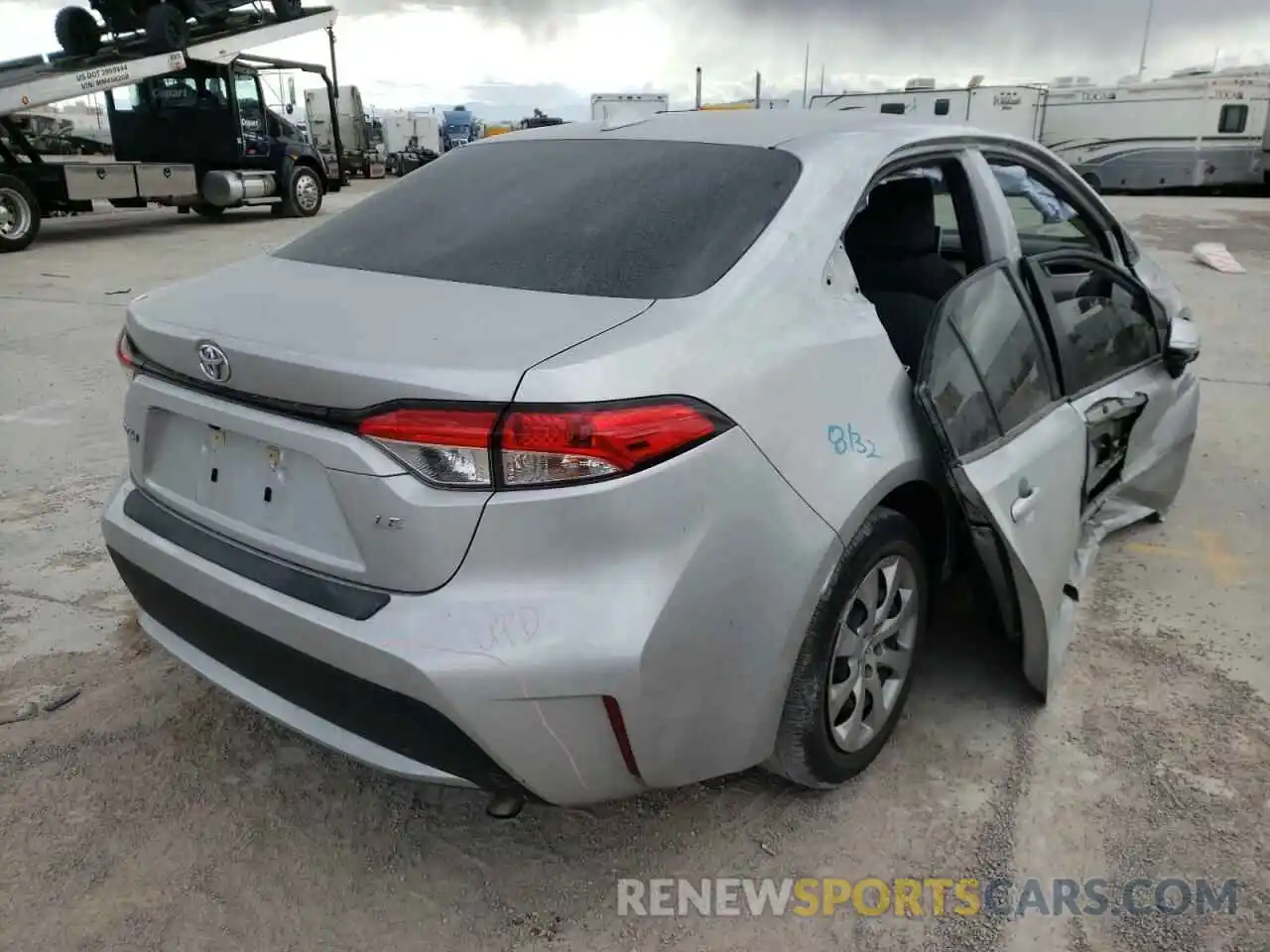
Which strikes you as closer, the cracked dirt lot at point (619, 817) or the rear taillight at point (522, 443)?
the rear taillight at point (522, 443)

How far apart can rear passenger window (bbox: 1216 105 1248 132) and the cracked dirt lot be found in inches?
998

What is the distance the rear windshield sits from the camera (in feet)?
7.16

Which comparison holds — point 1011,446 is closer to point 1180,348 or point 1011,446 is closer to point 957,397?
point 957,397

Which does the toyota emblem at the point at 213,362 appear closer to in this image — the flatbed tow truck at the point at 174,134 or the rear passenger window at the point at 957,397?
the rear passenger window at the point at 957,397

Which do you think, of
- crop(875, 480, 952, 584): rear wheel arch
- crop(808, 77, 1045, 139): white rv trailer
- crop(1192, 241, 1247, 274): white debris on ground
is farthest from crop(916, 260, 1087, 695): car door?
crop(808, 77, 1045, 139): white rv trailer

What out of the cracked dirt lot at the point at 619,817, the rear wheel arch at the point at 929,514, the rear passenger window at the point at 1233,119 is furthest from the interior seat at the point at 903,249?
the rear passenger window at the point at 1233,119

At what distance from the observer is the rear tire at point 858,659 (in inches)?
86.5

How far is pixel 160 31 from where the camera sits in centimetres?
1384

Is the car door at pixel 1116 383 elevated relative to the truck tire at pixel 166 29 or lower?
lower

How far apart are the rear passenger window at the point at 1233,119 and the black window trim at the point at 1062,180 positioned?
81.3 ft

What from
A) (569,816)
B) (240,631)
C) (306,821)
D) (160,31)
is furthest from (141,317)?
(160,31)

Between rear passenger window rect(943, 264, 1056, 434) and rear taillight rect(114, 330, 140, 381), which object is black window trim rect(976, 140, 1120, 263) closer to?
rear passenger window rect(943, 264, 1056, 434)

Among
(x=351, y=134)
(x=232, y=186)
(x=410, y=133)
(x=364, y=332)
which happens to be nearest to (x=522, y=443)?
(x=364, y=332)

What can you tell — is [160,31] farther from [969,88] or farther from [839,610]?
[969,88]
